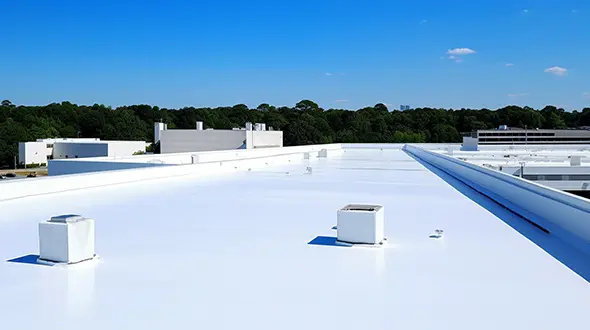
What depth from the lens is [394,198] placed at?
10.4 metres

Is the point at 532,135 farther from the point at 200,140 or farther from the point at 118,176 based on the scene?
the point at 118,176

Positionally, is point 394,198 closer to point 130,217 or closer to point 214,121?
point 130,217

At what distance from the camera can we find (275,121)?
9444 centimetres

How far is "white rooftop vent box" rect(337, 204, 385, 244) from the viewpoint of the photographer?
571 cm

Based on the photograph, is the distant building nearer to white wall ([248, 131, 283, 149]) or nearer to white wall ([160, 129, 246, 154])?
white wall ([248, 131, 283, 149])

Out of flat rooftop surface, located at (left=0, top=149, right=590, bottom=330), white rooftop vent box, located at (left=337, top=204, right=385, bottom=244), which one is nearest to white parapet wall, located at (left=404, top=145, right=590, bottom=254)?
flat rooftop surface, located at (left=0, top=149, right=590, bottom=330)

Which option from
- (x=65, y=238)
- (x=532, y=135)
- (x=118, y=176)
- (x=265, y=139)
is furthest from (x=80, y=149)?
(x=532, y=135)

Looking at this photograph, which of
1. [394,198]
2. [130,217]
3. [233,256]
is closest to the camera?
[233,256]

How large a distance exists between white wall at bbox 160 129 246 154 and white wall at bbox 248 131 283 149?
83.5 inches

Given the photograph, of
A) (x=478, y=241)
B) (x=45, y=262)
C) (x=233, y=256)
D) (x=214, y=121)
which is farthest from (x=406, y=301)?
(x=214, y=121)

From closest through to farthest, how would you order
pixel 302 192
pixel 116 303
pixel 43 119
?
pixel 116 303 < pixel 302 192 < pixel 43 119

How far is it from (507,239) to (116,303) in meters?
4.51

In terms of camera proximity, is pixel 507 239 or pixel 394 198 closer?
pixel 507 239

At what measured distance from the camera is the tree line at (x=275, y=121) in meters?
86.8
